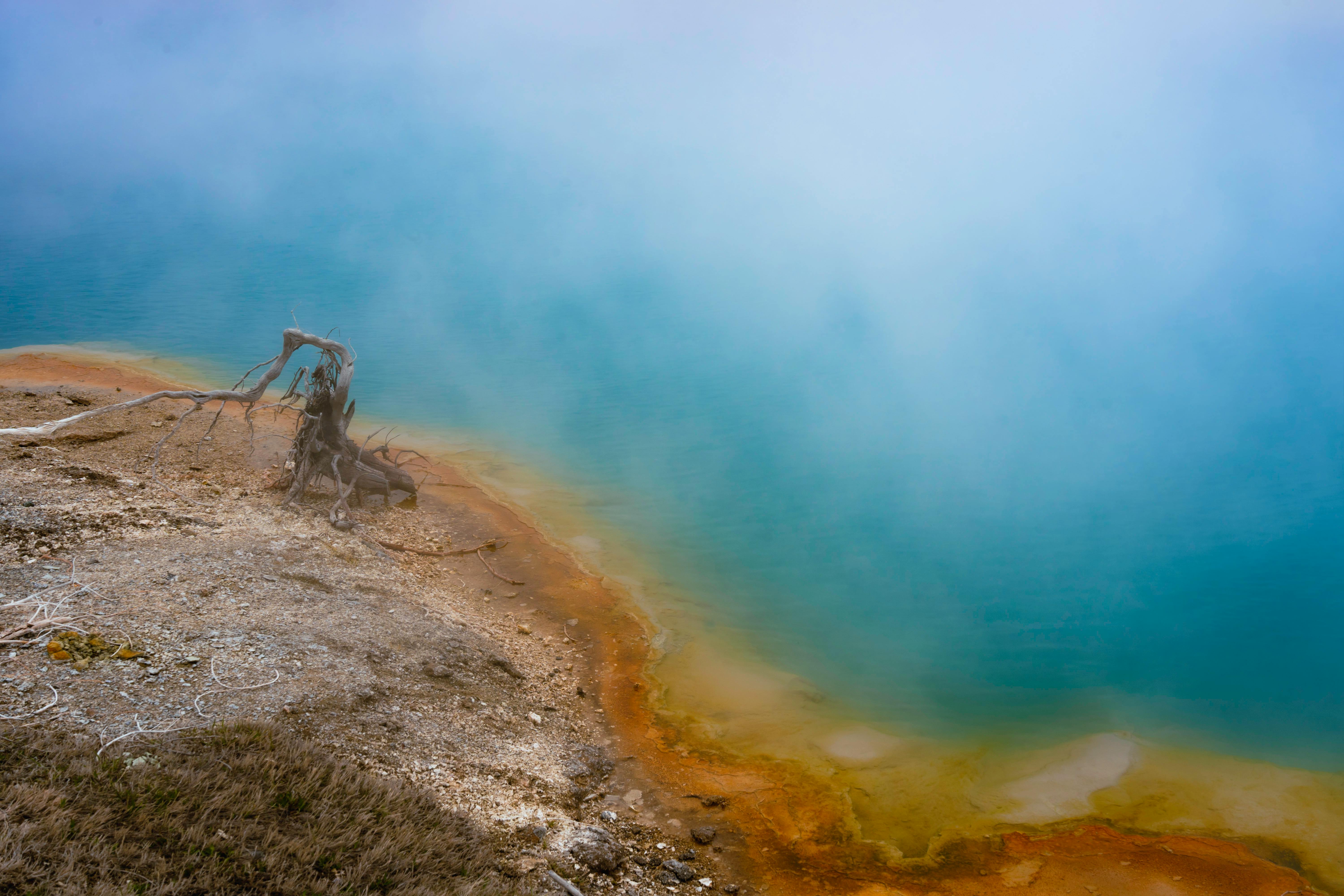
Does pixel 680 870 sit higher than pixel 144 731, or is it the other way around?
pixel 144 731

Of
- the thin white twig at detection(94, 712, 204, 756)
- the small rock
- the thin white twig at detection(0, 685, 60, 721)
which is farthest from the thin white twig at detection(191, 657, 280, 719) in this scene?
the small rock

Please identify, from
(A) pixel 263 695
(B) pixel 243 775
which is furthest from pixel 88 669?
(B) pixel 243 775

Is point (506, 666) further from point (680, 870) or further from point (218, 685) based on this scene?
point (680, 870)

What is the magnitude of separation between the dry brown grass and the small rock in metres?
1.25

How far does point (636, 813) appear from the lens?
18.0 ft

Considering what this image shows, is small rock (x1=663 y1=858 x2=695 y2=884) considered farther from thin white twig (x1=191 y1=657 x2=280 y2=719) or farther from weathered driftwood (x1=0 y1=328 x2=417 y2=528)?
weathered driftwood (x1=0 y1=328 x2=417 y2=528)

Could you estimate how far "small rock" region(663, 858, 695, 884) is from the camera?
192 inches

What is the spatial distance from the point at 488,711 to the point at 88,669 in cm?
273

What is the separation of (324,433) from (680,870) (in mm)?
7111

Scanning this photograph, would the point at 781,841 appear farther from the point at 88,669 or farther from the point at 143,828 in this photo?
the point at 88,669

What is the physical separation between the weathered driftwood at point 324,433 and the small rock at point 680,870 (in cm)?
555

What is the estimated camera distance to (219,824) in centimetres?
351

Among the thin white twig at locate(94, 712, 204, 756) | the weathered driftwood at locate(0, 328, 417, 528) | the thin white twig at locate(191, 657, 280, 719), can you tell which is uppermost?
the weathered driftwood at locate(0, 328, 417, 528)


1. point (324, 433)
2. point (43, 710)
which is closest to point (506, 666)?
point (43, 710)
